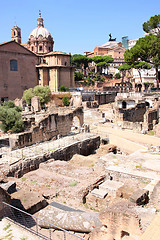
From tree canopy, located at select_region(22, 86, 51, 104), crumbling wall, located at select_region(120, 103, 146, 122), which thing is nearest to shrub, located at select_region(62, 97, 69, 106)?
tree canopy, located at select_region(22, 86, 51, 104)

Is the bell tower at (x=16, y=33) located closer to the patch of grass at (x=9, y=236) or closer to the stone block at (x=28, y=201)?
the stone block at (x=28, y=201)

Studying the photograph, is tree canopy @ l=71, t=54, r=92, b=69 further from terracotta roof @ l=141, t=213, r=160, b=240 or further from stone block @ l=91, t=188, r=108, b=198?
terracotta roof @ l=141, t=213, r=160, b=240

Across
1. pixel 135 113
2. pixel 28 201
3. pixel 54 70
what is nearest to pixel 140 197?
pixel 28 201

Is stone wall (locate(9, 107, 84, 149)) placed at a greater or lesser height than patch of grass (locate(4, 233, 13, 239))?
greater

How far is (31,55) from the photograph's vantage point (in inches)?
1591

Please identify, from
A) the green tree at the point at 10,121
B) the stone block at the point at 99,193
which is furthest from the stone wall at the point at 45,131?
the stone block at the point at 99,193

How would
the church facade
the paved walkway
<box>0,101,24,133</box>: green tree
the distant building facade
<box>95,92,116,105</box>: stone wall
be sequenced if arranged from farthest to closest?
the distant building facade < <box>95,92,116,105</box>: stone wall < the church facade < the paved walkway < <box>0,101,24,133</box>: green tree

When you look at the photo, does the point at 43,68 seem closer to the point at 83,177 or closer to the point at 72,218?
the point at 83,177

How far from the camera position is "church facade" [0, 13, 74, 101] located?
3638 cm

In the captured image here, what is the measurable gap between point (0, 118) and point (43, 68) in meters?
28.7

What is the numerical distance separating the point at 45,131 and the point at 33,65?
29.1 m

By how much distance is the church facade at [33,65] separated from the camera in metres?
36.4

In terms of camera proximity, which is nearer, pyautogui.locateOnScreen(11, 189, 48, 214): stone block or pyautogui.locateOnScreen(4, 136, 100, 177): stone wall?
pyautogui.locateOnScreen(11, 189, 48, 214): stone block

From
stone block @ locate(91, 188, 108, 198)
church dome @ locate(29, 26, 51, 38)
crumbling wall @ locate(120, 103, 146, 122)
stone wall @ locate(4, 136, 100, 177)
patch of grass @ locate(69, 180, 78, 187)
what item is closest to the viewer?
stone block @ locate(91, 188, 108, 198)
